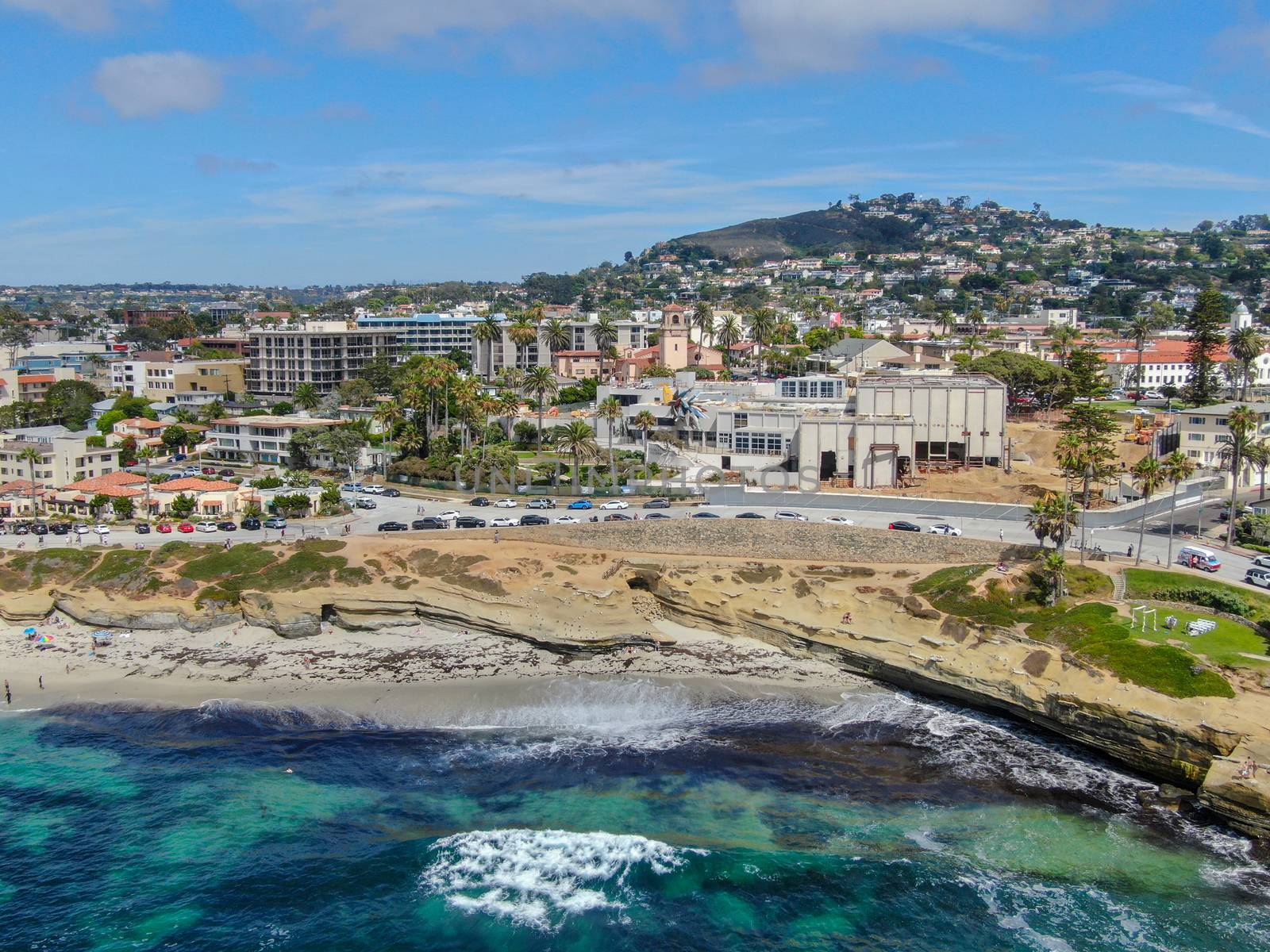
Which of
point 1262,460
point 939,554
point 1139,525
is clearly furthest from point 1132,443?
point 939,554

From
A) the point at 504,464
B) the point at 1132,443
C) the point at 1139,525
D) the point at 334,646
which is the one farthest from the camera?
the point at 1132,443

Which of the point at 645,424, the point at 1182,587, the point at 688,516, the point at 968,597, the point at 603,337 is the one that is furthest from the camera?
the point at 603,337

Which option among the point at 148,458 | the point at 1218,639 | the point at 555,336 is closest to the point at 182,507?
the point at 148,458

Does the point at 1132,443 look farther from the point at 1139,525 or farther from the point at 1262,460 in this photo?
the point at 1139,525

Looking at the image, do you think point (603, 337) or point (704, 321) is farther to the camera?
point (704, 321)

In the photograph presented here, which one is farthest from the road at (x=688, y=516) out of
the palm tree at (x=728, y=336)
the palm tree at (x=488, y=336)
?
the palm tree at (x=728, y=336)

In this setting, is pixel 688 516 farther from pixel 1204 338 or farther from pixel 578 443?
pixel 1204 338

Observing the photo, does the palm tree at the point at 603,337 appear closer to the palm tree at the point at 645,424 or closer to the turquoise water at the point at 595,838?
the palm tree at the point at 645,424
